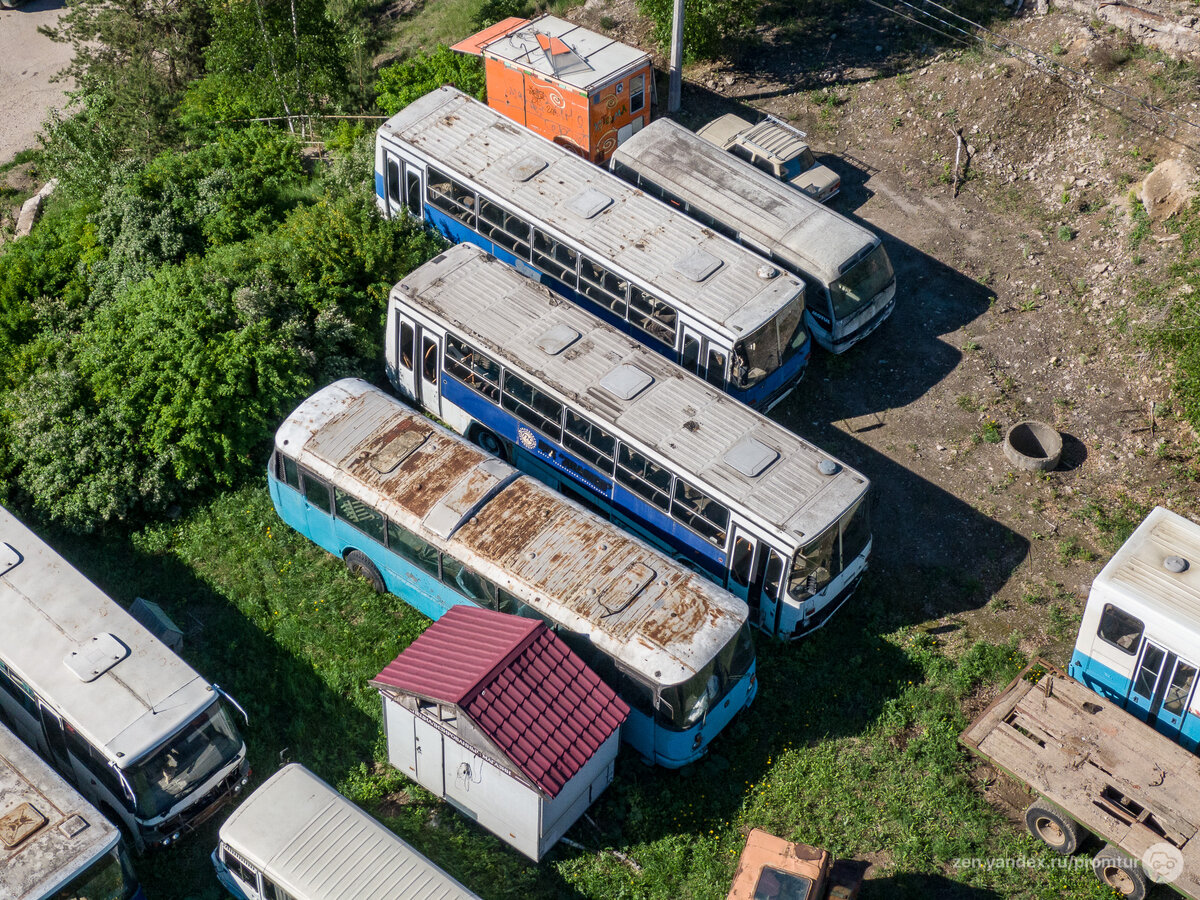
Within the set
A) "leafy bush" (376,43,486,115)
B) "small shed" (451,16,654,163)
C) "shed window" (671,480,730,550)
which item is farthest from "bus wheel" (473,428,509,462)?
"leafy bush" (376,43,486,115)

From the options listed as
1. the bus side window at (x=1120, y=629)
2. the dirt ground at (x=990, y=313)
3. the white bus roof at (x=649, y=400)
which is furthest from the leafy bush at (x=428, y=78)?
the bus side window at (x=1120, y=629)

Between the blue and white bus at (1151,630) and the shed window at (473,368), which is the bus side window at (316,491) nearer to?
the shed window at (473,368)

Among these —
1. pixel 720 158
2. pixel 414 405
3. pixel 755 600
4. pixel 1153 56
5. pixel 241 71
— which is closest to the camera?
pixel 755 600

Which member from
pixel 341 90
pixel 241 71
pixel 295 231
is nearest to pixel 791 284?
pixel 295 231

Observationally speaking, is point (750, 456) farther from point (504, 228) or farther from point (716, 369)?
point (504, 228)

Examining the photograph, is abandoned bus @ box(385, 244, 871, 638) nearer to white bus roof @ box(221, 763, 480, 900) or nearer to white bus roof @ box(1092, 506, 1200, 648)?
white bus roof @ box(1092, 506, 1200, 648)

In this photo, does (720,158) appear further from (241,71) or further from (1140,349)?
(241,71)
